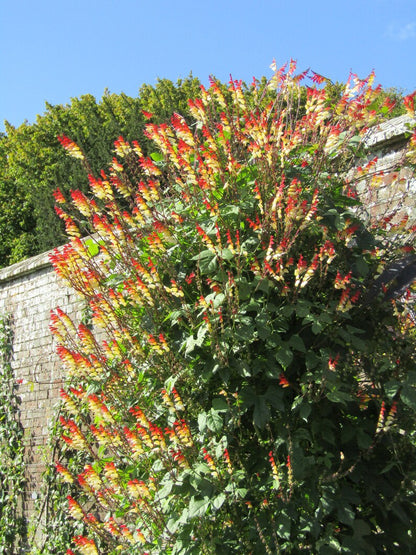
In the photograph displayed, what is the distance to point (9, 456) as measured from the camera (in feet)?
18.0

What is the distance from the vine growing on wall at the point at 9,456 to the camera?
519cm

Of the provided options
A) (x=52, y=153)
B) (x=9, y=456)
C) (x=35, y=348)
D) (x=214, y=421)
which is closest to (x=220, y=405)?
(x=214, y=421)

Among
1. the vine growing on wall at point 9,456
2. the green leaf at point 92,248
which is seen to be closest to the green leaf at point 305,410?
the green leaf at point 92,248

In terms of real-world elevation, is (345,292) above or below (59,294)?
below

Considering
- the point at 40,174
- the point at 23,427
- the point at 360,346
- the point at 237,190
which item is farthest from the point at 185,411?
the point at 40,174

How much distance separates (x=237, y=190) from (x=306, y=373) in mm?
887

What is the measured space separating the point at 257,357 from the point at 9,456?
399 centimetres

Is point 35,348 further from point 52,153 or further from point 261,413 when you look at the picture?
point 52,153

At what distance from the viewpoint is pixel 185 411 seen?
8.65 ft

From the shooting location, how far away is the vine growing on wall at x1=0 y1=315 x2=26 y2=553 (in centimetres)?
519

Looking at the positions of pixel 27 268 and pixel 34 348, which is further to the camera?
pixel 27 268

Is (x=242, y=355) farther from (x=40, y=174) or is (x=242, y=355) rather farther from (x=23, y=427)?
(x=40, y=174)

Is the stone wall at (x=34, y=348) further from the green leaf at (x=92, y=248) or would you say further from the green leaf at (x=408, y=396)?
the green leaf at (x=408, y=396)

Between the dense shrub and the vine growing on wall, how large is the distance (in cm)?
289
